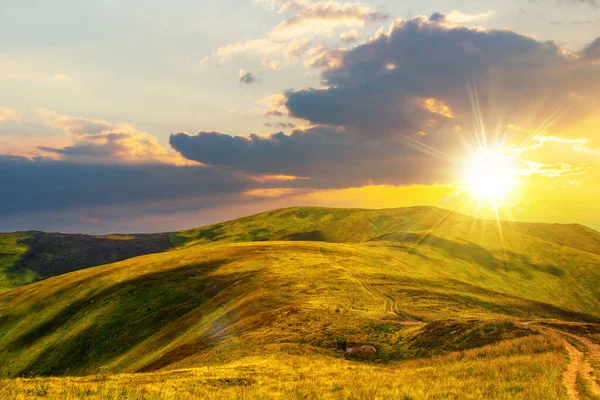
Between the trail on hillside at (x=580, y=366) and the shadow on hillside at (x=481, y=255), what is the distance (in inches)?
3930

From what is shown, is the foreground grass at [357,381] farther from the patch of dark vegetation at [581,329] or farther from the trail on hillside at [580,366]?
the patch of dark vegetation at [581,329]

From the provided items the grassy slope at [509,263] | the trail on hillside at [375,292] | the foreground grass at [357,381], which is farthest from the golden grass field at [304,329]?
the grassy slope at [509,263]

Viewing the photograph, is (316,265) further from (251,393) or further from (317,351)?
(251,393)

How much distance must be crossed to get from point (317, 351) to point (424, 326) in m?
12.3

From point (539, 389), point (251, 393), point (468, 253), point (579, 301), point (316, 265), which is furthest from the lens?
point (468, 253)

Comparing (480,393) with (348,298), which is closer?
(480,393)

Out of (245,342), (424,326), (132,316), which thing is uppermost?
(424,326)

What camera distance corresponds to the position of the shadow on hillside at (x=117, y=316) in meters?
65.2

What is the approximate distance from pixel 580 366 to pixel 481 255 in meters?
133

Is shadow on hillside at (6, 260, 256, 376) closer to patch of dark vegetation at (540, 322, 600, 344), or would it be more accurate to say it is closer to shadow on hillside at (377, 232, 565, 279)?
patch of dark vegetation at (540, 322, 600, 344)

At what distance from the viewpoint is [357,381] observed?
86.7ft

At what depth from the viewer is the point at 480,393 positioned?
816 inches

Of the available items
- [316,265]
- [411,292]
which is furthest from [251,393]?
[316,265]

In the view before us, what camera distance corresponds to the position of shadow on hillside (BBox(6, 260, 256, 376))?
214ft
